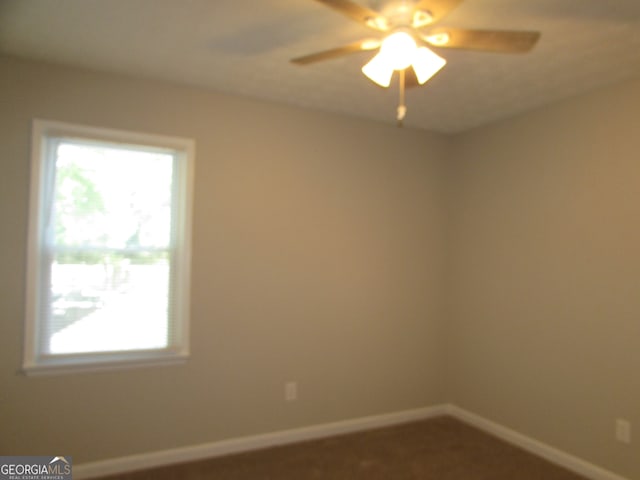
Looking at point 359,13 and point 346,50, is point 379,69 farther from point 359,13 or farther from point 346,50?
point 359,13

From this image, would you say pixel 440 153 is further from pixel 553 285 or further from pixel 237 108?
pixel 237 108

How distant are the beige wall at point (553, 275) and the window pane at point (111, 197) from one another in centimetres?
255

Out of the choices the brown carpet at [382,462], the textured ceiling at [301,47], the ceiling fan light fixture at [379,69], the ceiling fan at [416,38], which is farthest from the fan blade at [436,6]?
the brown carpet at [382,462]

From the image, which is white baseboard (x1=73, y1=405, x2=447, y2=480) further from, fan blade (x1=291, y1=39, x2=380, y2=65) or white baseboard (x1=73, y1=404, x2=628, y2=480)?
fan blade (x1=291, y1=39, x2=380, y2=65)

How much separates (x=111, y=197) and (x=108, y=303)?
0.69 meters

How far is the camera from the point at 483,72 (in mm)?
2645

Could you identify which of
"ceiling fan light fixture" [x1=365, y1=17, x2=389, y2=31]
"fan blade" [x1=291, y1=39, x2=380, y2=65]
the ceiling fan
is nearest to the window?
"fan blade" [x1=291, y1=39, x2=380, y2=65]

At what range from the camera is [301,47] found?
2.35 meters

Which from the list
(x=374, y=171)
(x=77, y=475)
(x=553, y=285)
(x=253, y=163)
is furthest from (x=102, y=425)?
(x=553, y=285)

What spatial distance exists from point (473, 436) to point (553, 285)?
1352 millimetres

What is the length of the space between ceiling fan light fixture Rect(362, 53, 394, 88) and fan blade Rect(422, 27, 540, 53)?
179 mm

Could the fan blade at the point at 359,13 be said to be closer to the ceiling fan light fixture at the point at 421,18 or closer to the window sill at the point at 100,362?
the ceiling fan light fixture at the point at 421,18

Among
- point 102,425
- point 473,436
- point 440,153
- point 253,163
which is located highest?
point 440,153

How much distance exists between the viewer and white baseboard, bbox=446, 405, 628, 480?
2.79m
